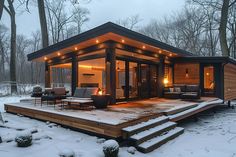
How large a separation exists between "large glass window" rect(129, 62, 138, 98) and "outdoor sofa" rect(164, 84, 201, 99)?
223 centimetres

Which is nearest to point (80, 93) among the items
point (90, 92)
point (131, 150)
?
point (90, 92)

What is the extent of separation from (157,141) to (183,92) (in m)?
6.72

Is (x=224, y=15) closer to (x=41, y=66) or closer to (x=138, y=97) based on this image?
(x=138, y=97)

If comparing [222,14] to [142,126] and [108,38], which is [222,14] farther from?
[142,126]

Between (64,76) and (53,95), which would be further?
(64,76)

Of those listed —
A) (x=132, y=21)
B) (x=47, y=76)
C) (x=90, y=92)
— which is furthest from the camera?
(x=132, y=21)

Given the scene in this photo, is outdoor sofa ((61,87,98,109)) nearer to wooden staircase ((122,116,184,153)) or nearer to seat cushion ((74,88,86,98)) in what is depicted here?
seat cushion ((74,88,86,98))

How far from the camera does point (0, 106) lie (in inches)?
440

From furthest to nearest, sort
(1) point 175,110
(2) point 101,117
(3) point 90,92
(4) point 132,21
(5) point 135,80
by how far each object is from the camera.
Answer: (4) point 132,21 → (5) point 135,80 → (3) point 90,92 → (1) point 175,110 → (2) point 101,117

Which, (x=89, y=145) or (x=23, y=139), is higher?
(x=23, y=139)

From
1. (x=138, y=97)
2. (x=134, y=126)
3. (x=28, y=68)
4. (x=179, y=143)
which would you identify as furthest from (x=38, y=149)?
(x=28, y=68)

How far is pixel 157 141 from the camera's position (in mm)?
5164

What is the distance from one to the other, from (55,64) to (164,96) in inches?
241

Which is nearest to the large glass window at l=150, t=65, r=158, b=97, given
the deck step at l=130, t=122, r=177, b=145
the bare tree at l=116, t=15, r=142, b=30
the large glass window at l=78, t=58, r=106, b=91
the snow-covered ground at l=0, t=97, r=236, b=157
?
the large glass window at l=78, t=58, r=106, b=91
